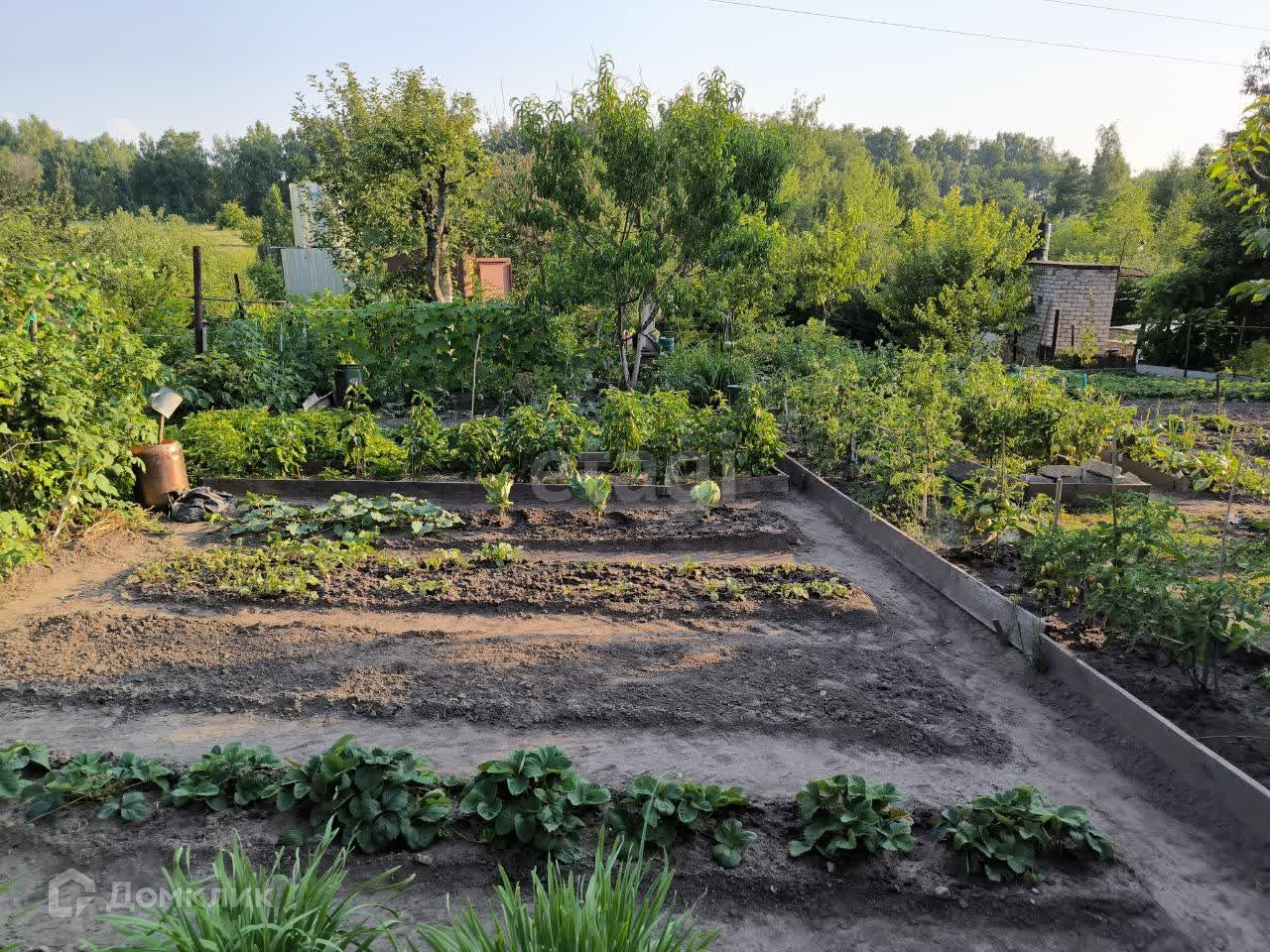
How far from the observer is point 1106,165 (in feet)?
210

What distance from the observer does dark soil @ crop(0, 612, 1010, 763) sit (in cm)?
401

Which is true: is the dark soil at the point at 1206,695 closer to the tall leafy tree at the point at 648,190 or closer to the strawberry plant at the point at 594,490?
the strawberry plant at the point at 594,490

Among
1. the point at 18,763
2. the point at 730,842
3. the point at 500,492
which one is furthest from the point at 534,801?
the point at 500,492

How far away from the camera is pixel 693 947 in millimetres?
2098

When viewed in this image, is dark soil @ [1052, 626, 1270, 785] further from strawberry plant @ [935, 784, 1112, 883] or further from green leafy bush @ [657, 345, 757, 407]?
green leafy bush @ [657, 345, 757, 407]

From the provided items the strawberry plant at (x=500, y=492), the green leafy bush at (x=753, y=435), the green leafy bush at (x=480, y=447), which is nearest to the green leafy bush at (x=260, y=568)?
the strawberry plant at (x=500, y=492)

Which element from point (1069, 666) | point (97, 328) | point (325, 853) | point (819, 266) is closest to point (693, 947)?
point (325, 853)

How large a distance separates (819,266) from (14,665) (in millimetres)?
16600

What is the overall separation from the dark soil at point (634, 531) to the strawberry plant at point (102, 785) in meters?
3.28

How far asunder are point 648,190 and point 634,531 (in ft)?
19.7

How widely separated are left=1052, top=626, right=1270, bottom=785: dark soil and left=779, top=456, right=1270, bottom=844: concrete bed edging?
18 centimetres

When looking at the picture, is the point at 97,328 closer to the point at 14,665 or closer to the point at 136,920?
the point at 14,665

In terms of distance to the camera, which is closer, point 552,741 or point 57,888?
point 57,888

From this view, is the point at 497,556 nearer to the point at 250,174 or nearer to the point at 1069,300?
the point at 1069,300
